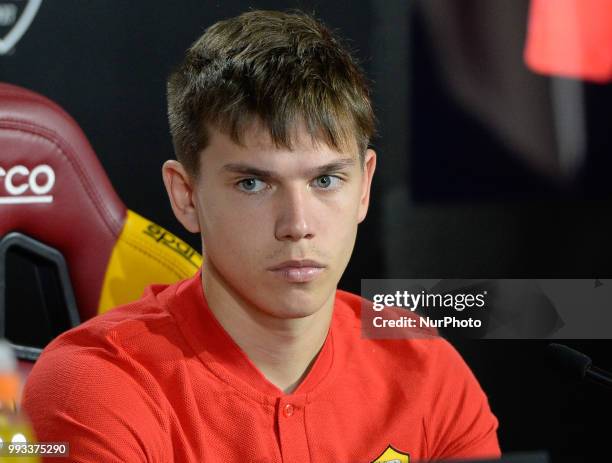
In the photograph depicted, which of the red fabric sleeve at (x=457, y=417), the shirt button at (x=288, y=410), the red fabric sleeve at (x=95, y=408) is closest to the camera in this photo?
the red fabric sleeve at (x=95, y=408)

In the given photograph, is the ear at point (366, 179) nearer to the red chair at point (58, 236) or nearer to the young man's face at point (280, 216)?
the young man's face at point (280, 216)

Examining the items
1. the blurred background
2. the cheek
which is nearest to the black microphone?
the blurred background

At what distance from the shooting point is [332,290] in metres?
1.22

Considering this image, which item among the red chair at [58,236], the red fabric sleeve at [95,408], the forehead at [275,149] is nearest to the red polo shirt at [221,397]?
the red fabric sleeve at [95,408]

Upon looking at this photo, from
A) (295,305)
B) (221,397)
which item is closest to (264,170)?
(295,305)

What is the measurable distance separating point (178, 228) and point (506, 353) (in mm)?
576

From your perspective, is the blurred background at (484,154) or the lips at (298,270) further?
the blurred background at (484,154)

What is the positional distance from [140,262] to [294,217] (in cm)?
38

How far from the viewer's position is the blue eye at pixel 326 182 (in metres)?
1.16

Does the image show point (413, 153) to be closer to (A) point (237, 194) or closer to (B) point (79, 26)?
(A) point (237, 194)

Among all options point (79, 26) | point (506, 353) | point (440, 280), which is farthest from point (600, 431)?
point (79, 26)

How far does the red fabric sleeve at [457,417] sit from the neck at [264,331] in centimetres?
21

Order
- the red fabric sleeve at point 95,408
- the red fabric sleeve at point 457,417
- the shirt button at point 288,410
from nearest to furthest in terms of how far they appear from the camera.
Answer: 1. the red fabric sleeve at point 95,408
2. the shirt button at point 288,410
3. the red fabric sleeve at point 457,417

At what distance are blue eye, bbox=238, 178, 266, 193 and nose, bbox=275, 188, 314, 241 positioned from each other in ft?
0.10
